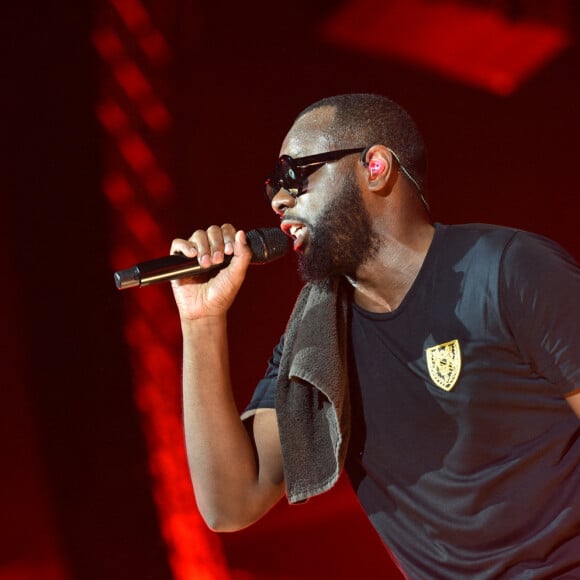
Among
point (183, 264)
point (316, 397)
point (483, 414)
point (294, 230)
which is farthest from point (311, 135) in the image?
point (483, 414)

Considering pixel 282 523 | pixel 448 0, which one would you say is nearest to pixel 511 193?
pixel 448 0

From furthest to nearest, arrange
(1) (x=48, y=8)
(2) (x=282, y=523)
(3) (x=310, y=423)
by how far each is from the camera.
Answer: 1. (2) (x=282, y=523)
2. (1) (x=48, y=8)
3. (3) (x=310, y=423)

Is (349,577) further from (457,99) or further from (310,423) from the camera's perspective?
(457,99)

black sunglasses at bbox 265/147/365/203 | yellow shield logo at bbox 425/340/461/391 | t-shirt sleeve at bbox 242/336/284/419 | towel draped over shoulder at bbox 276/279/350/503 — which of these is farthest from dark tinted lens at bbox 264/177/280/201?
yellow shield logo at bbox 425/340/461/391

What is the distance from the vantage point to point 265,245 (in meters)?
1.79

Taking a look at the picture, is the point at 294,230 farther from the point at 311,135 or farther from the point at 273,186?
the point at 311,135

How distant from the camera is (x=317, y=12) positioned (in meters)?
2.89

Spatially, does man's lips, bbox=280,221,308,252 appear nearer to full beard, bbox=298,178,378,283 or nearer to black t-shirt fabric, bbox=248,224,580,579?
full beard, bbox=298,178,378,283

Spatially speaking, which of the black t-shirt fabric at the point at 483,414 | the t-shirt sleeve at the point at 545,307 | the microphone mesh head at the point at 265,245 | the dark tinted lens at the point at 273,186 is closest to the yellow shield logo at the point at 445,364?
the black t-shirt fabric at the point at 483,414

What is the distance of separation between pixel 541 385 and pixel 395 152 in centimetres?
66

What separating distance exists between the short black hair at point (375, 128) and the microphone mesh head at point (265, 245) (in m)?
0.26

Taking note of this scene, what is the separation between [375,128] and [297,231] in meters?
Answer: 0.31

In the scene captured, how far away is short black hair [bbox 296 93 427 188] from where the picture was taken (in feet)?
6.14

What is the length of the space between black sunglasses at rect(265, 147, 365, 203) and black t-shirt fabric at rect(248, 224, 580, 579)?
32cm
